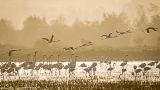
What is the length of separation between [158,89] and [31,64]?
17.6 metres

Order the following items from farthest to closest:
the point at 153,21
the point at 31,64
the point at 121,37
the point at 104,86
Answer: the point at 121,37 → the point at 31,64 → the point at 153,21 → the point at 104,86

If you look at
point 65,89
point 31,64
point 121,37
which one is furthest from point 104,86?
point 121,37

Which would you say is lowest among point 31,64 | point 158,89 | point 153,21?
point 158,89

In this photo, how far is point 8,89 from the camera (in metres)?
20.3

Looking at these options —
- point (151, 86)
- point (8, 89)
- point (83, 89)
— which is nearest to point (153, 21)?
point (151, 86)

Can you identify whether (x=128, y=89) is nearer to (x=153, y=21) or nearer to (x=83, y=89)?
(x=83, y=89)

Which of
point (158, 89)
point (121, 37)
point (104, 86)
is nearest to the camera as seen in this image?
point (158, 89)

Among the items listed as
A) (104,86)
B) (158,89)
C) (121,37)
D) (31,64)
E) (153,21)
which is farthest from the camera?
(121,37)

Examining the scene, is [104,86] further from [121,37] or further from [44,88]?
[121,37]

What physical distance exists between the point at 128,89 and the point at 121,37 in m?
21.7

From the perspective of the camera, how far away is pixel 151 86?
2116 cm

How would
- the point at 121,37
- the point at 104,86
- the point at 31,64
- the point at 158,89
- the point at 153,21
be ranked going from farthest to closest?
the point at 121,37
the point at 31,64
the point at 153,21
the point at 104,86
the point at 158,89

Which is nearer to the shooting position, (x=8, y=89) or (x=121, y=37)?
(x=8, y=89)

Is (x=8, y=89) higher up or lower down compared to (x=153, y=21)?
lower down
